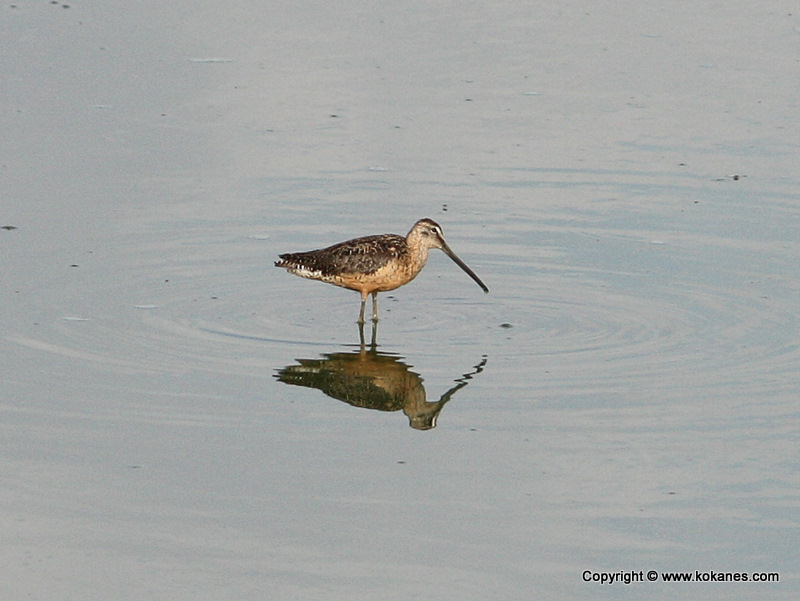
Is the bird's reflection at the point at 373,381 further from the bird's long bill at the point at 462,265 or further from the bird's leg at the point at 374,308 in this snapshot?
the bird's long bill at the point at 462,265

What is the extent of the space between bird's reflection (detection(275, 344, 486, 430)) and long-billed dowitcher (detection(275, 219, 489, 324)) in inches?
37.6

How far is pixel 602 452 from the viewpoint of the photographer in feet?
31.4

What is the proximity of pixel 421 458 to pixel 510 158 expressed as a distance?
23.6 feet

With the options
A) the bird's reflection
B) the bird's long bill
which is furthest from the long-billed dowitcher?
the bird's reflection

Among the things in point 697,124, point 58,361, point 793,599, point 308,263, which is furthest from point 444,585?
point 697,124

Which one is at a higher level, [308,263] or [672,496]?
[308,263]

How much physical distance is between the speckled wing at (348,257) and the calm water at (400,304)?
1.05ft

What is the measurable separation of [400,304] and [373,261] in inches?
27.1

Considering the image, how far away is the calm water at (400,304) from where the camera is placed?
27.5 ft

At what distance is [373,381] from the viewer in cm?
1116

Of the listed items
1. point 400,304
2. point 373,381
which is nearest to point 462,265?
point 400,304

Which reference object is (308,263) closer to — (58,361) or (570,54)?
(58,361)

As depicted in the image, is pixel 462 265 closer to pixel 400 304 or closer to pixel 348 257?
pixel 400 304

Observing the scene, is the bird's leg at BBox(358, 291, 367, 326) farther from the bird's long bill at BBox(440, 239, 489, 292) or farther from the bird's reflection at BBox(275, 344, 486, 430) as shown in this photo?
the bird's reflection at BBox(275, 344, 486, 430)
